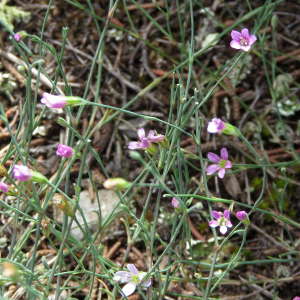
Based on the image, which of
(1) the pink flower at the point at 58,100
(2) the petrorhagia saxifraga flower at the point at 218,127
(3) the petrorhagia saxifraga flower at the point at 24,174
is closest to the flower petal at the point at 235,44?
(2) the petrorhagia saxifraga flower at the point at 218,127

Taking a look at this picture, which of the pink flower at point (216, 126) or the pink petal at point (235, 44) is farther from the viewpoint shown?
the pink petal at point (235, 44)

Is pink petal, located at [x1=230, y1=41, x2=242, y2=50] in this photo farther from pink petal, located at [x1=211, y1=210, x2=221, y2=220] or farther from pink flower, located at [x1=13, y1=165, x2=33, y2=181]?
pink flower, located at [x1=13, y1=165, x2=33, y2=181]

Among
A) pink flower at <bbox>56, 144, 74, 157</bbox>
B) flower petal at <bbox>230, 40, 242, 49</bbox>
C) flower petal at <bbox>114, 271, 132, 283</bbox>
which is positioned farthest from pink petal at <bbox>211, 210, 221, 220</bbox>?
flower petal at <bbox>230, 40, 242, 49</bbox>

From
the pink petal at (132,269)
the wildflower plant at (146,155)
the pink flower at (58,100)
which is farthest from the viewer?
the wildflower plant at (146,155)

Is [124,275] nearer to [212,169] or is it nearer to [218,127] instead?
[212,169]

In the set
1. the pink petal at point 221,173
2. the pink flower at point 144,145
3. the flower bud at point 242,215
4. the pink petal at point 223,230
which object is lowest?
the pink petal at point 223,230

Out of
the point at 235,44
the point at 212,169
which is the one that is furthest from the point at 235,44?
the point at 212,169

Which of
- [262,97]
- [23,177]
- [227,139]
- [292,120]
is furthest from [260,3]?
[23,177]

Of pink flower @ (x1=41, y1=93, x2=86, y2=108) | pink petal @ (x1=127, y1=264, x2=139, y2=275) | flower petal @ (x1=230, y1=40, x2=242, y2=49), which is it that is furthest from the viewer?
flower petal @ (x1=230, y1=40, x2=242, y2=49)

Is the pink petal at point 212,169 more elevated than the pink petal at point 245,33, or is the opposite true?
the pink petal at point 245,33

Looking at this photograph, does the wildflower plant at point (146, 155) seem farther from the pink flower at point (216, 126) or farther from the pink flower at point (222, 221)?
the pink flower at point (216, 126)
